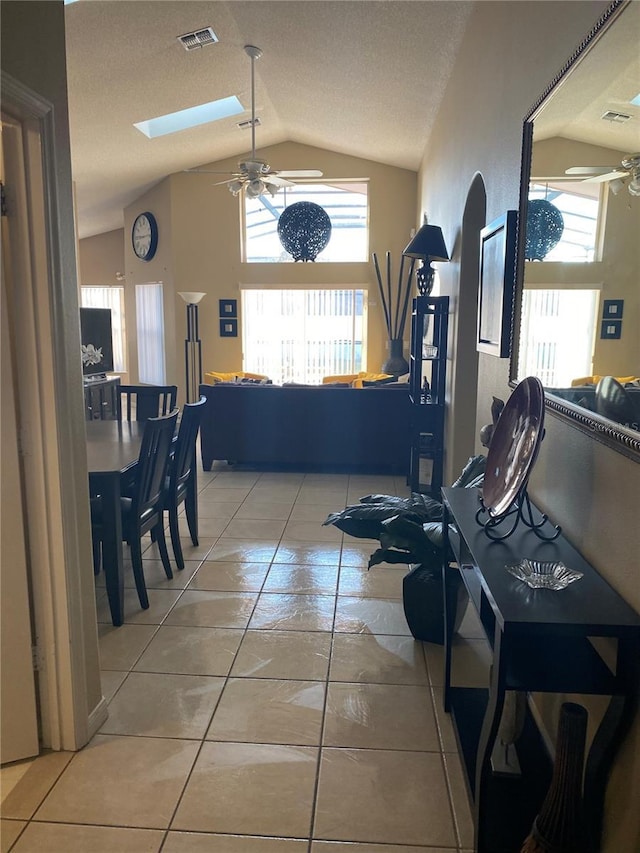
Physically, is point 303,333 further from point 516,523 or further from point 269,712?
point 516,523

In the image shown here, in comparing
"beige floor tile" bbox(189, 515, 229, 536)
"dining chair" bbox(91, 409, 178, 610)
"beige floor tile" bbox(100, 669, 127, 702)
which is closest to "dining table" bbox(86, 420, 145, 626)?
"dining chair" bbox(91, 409, 178, 610)

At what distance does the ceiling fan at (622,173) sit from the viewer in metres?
1.38

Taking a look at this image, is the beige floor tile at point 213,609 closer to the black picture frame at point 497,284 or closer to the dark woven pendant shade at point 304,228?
the black picture frame at point 497,284

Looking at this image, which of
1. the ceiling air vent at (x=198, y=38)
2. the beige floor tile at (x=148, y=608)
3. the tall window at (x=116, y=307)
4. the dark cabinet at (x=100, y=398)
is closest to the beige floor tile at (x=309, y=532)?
the beige floor tile at (x=148, y=608)

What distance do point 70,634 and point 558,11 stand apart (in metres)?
2.67

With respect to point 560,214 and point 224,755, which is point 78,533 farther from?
point 560,214

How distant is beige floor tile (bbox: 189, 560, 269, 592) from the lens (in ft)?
10.5

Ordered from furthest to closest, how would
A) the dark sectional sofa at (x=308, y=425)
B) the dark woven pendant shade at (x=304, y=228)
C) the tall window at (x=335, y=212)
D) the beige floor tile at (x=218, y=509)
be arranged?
the tall window at (x=335, y=212) < the dark woven pendant shade at (x=304, y=228) < the dark sectional sofa at (x=308, y=425) < the beige floor tile at (x=218, y=509)

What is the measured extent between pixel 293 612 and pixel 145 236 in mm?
7404

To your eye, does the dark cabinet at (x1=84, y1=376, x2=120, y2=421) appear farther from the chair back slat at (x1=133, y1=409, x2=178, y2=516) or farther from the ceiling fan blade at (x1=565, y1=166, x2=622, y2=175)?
the ceiling fan blade at (x1=565, y1=166, x2=622, y2=175)

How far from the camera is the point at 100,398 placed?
6996mm

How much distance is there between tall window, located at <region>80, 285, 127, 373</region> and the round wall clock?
4.41ft

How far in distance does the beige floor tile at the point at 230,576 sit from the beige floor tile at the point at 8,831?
1512 mm

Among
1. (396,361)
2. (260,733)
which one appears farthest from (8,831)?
(396,361)
